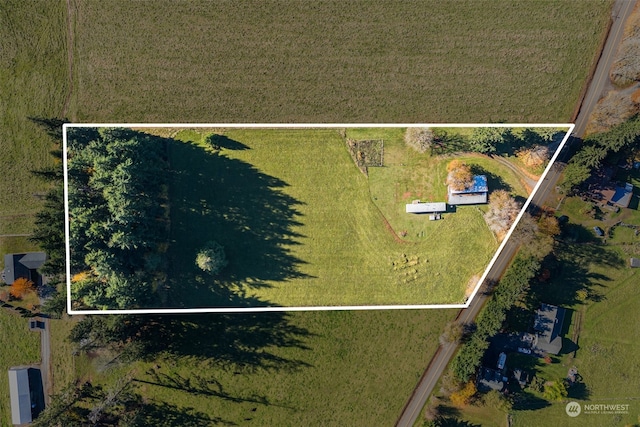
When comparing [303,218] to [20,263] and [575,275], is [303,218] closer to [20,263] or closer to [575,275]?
[20,263]

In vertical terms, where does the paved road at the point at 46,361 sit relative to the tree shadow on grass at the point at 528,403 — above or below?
above

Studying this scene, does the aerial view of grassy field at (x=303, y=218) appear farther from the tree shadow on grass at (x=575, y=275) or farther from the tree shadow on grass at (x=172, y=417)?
the tree shadow on grass at (x=172, y=417)

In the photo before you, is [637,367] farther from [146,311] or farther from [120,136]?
[120,136]

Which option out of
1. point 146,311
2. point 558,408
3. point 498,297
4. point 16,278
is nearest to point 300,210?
point 146,311

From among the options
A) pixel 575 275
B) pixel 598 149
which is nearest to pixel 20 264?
pixel 575 275

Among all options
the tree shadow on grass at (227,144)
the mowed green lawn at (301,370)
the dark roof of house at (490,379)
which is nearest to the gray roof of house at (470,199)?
the mowed green lawn at (301,370)

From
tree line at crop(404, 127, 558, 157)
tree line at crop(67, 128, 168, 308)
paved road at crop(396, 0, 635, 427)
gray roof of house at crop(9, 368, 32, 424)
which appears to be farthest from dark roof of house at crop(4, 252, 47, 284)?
paved road at crop(396, 0, 635, 427)
